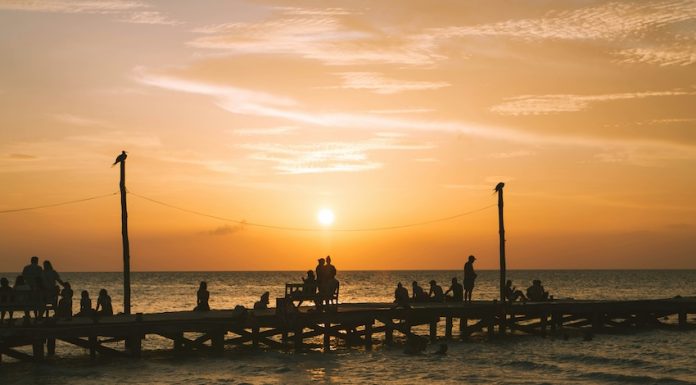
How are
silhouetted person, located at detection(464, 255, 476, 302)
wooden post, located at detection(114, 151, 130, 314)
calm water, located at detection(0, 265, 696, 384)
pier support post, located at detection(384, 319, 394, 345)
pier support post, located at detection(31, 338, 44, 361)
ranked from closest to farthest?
calm water, located at detection(0, 265, 696, 384) < pier support post, located at detection(31, 338, 44, 361) < wooden post, located at detection(114, 151, 130, 314) < pier support post, located at detection(384, 319, 394, 345) < silhouetted person, located at detection(464, 255, 476, 302)

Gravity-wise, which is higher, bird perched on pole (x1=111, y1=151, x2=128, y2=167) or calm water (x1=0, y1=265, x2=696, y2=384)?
bird perched on pole (x1=111, y1=151, x2=128, y2=167)

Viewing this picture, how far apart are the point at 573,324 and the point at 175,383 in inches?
1001

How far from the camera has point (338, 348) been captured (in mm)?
39375

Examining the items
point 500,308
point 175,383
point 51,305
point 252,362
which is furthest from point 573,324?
point 51,305

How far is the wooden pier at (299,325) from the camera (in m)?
30.8

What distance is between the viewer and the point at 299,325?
34.0 meters

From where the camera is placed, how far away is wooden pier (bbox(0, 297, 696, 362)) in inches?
1211

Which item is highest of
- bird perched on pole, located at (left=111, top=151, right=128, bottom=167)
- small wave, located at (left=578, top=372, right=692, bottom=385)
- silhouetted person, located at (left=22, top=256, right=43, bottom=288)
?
bird perched on pole, located at (left=111, top=151, right=128, bottom=167)

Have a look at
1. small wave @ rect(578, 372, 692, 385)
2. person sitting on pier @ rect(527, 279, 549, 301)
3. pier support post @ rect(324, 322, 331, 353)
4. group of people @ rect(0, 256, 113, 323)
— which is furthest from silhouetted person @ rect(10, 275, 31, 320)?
person sitting on pier @ rect(527, 279, 549, 301)

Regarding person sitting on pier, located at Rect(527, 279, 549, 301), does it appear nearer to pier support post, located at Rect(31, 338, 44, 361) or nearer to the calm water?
the calm water

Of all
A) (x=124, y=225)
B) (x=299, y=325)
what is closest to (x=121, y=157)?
(x=124, y=225)

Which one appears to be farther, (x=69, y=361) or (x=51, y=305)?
(x=69, y=361)

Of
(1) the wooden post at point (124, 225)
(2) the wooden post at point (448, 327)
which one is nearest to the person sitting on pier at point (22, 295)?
(1) the wooden post at point (124, 225)

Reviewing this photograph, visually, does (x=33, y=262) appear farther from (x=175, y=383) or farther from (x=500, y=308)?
(x=500, y=308)
